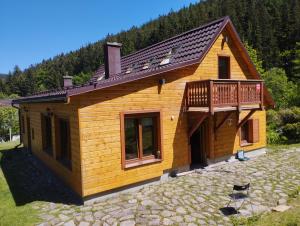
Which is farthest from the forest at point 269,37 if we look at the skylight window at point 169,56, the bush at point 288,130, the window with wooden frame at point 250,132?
the skylight window at point 169,56

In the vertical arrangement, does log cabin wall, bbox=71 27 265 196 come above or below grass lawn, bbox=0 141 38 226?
above

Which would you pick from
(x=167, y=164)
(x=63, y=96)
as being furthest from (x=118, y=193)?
(x=63, y=96)

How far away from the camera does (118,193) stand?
9234 millimetres

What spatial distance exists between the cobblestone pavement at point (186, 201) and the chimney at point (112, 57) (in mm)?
7691

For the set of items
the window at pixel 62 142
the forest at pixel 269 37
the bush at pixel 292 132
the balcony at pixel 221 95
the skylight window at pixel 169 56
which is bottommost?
the bush at pixel 292 132

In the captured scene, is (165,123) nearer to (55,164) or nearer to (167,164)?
(167,164)

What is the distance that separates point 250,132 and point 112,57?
8.48m

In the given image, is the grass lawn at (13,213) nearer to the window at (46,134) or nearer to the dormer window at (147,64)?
the window at (46,134)

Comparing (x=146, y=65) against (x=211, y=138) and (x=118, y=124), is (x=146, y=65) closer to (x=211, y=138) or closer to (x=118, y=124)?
(x=211, y=138)

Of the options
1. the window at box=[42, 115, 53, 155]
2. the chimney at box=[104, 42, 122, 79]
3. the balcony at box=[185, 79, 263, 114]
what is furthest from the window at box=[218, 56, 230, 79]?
the window at box=[42, 115, 53, 155]

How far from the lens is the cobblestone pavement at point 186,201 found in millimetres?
7176

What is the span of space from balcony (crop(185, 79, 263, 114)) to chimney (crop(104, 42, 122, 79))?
5694 millimetres

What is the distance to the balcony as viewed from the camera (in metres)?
10.3

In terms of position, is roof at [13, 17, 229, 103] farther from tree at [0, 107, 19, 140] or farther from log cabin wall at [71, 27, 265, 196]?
tree at [0, 107, 19, 140]
